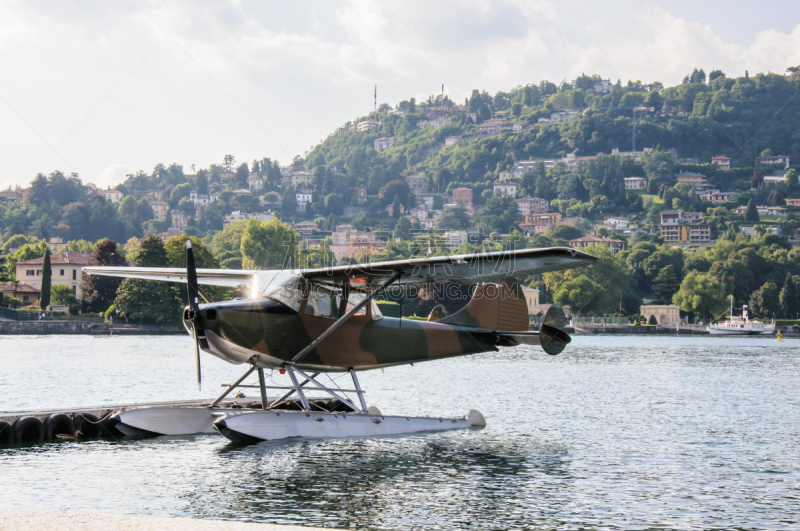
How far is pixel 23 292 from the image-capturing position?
78312 mm

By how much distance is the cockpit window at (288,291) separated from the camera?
11.6m

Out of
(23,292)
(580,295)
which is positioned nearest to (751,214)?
(580,295)

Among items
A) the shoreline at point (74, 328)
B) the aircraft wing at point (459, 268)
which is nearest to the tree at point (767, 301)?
the shoreline at point (74, 328)

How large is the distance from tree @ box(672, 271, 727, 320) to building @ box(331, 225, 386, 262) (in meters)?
60.7

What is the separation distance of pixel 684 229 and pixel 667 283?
2656 inches

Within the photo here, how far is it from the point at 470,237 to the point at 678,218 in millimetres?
52376

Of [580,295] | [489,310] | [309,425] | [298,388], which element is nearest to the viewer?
[309,425]

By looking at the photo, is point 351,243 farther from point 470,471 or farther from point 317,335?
point 470,471

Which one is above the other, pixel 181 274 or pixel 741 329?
pixel 181 274

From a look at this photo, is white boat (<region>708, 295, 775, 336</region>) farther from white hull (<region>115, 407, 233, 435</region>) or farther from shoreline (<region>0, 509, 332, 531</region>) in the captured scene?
shoreline (<region>0, 509, 332, 531</region>)

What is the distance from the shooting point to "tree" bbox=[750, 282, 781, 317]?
105 metres

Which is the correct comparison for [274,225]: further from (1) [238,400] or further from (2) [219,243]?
(1) [238,400]

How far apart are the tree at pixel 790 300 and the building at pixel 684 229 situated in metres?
66.4

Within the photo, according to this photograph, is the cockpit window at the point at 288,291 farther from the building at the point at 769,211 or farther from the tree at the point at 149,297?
the building at the point at 769,211
